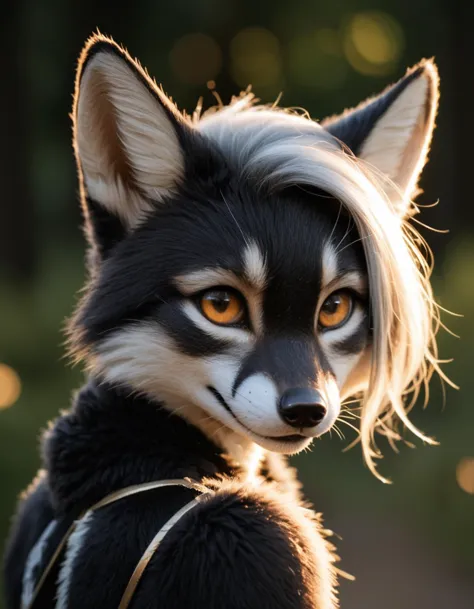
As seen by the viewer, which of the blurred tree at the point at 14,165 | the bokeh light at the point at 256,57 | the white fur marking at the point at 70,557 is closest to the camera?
the white fur marking at the point at 70,557

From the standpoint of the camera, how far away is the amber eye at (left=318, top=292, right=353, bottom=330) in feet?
6.49

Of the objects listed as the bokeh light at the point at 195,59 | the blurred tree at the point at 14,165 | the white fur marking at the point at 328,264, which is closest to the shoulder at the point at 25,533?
the white fur marking at the point at 328,264

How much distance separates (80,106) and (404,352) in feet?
3.06

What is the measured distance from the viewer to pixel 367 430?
2.17 meters

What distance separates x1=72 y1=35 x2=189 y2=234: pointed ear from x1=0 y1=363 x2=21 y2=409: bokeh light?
3.12m

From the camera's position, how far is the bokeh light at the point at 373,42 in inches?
329

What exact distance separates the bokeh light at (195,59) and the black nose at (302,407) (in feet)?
26.9

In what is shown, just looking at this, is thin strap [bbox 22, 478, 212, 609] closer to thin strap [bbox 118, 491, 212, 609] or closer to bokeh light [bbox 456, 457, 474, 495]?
thin strap [bbox 118, 491, 212, 609]

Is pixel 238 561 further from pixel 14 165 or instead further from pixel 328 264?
pixel 14 165

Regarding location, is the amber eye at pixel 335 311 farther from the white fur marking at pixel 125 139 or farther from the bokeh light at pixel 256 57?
the bokeh light at pixel 256 57

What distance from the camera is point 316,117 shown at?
8.44 metres

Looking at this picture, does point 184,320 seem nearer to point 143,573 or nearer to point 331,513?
point 143,573

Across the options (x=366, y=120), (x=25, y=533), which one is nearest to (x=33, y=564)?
(x=25, y=533)

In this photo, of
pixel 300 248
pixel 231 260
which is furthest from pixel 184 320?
pixel 300 248
